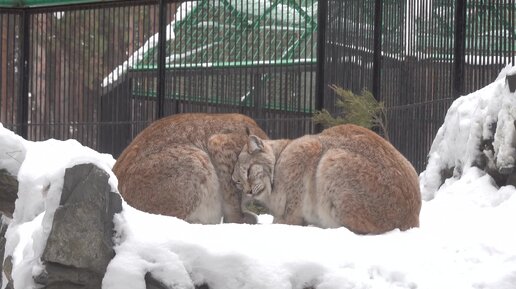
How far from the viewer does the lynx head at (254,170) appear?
28.0 feet

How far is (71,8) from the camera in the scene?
14.5 m

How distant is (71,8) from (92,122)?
1646 mm

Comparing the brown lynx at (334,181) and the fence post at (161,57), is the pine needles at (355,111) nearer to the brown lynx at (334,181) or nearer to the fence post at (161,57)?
the fence post at (161,57)

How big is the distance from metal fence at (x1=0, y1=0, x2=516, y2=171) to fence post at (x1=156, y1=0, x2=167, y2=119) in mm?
18

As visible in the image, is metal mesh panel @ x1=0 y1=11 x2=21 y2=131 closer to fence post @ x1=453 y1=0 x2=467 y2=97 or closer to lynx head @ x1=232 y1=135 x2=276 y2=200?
fence post @ x1=453 y1=0 x2=467 y2=97

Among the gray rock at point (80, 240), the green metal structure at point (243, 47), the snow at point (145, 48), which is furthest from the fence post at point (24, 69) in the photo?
the gray rock at point (80, 240)

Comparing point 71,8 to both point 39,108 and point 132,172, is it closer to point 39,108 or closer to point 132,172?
point 39,108

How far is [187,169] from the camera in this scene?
8375 mm

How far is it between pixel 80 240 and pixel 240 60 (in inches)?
268

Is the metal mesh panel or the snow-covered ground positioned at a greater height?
the metal mesh panel

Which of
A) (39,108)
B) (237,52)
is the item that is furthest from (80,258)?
(39,108)

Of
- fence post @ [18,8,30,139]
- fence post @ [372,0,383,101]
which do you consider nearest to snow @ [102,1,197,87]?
fence post @ [18,8,30,139]

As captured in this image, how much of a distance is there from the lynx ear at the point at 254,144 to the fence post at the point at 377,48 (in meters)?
4.08

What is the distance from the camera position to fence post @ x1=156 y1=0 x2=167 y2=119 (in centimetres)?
1345
